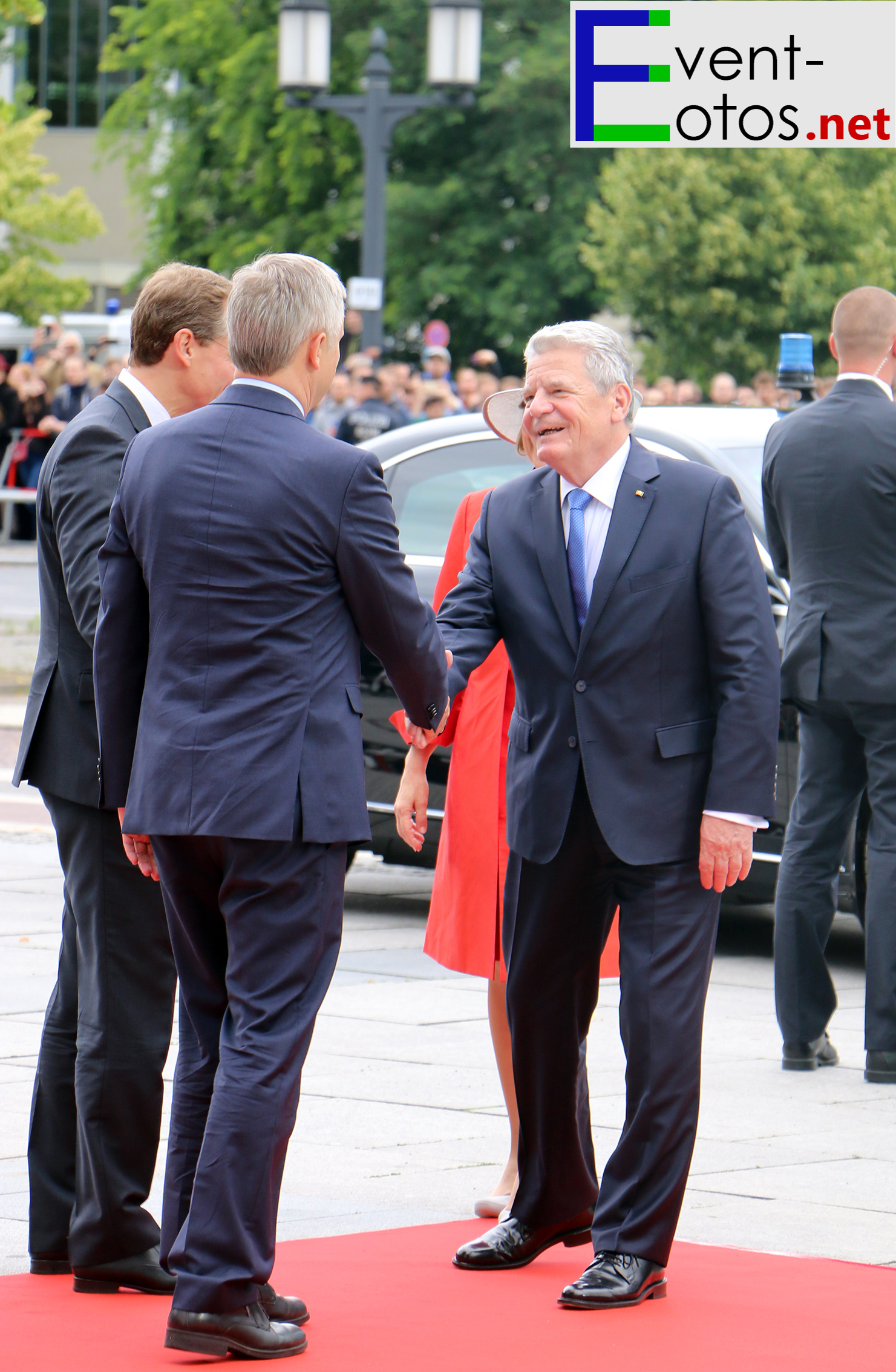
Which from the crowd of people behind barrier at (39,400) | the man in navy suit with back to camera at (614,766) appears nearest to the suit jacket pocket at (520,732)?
the man in navy suit with back to camera at (614,766)

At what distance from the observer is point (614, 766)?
438cm

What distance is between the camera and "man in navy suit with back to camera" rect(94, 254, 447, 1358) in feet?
12.6

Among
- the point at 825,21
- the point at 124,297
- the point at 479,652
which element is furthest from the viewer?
the point at 124,297

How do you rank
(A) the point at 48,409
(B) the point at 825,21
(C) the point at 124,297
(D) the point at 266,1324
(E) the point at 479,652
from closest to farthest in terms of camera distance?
(D) the point at 266,1324
(E) the point at 479,652
(A) the point at 48,409
(B) the point at 825,21
(C) the point at 124,297

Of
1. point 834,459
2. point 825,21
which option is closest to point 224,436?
point 834,459

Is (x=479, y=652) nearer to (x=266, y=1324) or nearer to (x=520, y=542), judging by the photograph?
(x=520, y=542)

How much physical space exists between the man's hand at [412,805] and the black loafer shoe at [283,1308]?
1.00 m

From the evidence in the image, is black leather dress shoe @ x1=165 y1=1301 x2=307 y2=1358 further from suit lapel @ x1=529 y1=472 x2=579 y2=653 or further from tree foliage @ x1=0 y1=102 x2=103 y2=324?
tree foliage @ x1=0 y1=102 x2=103 y2=324

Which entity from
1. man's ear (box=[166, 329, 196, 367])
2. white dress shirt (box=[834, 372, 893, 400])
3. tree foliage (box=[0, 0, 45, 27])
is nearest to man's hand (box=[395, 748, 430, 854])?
man's ear (box=[166, 329, 196, 367])

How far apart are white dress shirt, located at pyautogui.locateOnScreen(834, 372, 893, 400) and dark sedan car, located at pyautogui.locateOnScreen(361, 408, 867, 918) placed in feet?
3.76

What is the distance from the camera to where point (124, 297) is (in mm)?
56781

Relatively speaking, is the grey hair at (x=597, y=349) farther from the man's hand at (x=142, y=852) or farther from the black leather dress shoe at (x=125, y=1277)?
the black leather dress shoe at (x=125, y=1277)

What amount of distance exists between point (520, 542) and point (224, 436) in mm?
862

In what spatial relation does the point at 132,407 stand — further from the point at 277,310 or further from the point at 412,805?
the point at 412,805
